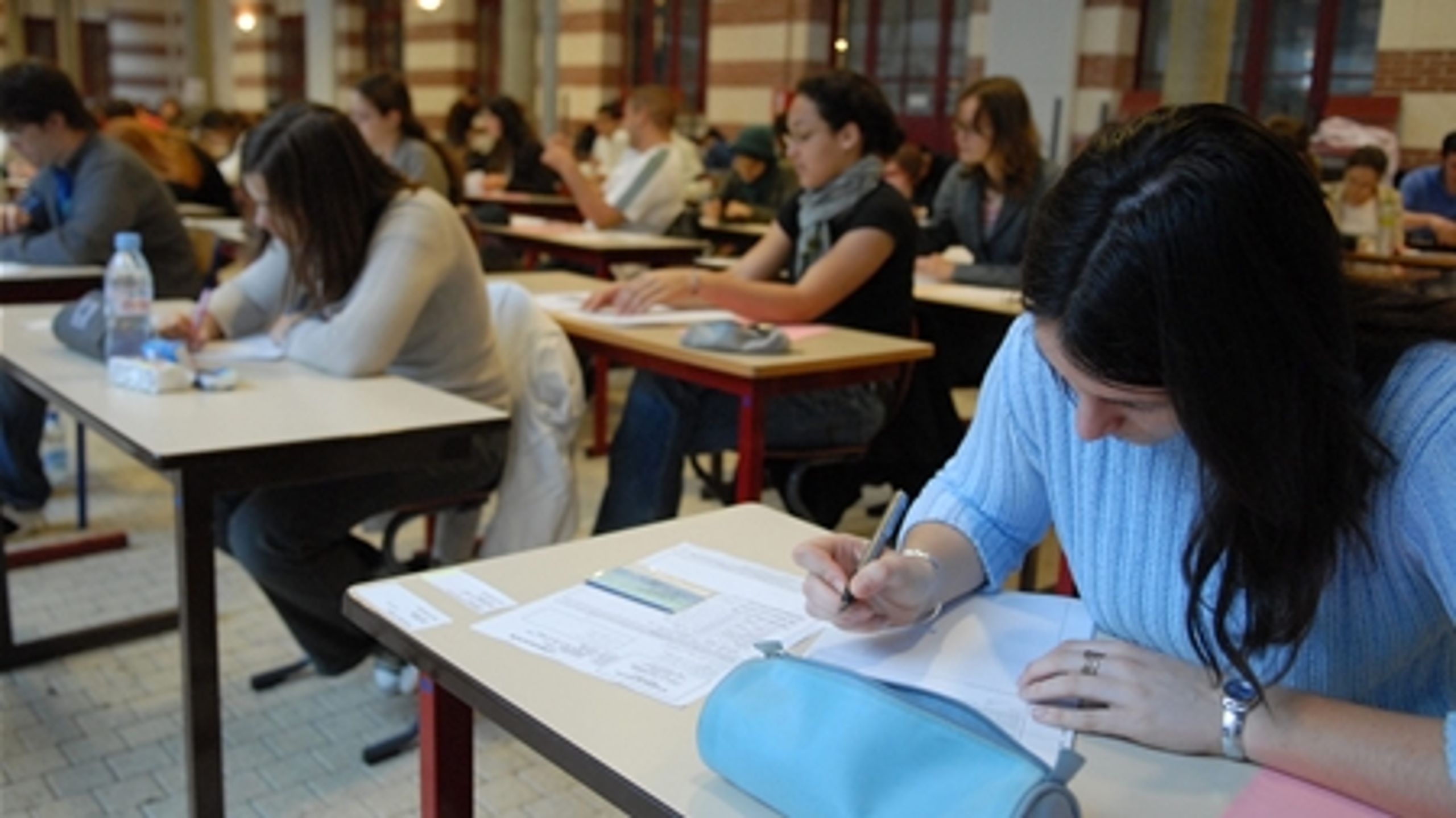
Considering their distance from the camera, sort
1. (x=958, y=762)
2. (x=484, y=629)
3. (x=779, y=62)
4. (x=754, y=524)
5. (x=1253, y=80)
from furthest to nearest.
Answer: (x=779, y=62), (x=1253, y=80), (x=754, y=524), (x=484, y=629), (x=958, y=762)

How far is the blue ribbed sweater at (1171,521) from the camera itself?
0.88 m

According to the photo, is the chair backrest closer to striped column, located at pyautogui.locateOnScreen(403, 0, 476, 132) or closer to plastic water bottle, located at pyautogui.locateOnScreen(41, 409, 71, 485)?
plastic water bottle, located at pyautogui.locateOnScreen(41, 409, 71, 485)

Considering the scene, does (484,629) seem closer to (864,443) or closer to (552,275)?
(864,443)

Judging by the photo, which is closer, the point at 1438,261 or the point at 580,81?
the point at 1438,261

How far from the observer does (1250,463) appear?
847 mm

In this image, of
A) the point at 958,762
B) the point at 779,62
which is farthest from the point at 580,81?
the point at 958,762

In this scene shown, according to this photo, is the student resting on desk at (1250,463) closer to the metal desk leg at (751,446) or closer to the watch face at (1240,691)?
the watch face at (1240,691)

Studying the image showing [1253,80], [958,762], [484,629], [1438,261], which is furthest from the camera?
[1253,80]

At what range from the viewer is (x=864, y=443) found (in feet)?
9.12

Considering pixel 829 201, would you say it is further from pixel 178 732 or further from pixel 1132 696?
pixel 1132 696

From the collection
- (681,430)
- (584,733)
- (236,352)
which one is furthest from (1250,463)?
(236,352)

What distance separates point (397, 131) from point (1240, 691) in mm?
4477

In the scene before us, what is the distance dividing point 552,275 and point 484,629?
2593mm

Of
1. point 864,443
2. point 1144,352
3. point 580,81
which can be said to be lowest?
point 864,443
